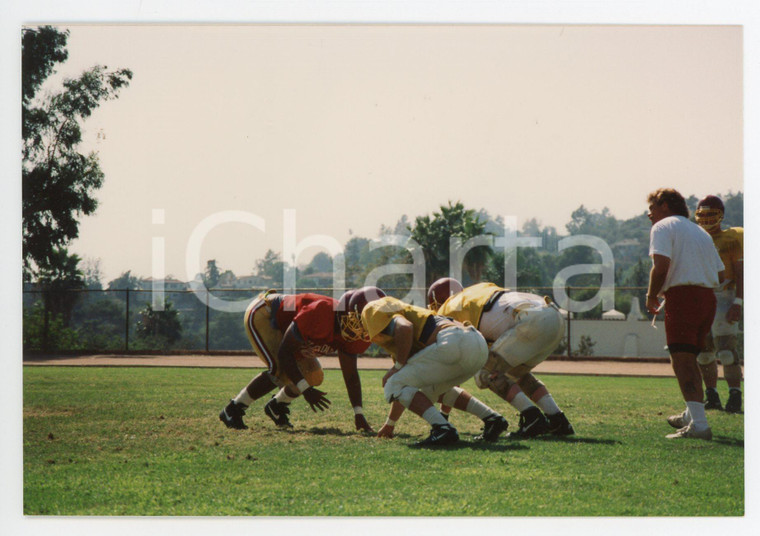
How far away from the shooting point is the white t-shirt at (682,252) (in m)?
6.12

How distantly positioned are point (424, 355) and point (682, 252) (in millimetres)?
2142

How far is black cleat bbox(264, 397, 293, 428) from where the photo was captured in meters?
7.05

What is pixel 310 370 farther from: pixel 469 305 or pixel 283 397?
pixel 469 305

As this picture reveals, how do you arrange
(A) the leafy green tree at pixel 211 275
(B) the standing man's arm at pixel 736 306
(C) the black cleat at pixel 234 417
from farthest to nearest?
(A) the leafy green tree at pixel 211 275, (B) the standing man's arm at pixel 736 306, (C) the black cleat at pixel 234 417

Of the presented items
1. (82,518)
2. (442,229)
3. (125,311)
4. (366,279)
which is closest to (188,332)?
(125,311)

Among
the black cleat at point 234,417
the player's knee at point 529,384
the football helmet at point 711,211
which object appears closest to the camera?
the player's knee at point 529,384

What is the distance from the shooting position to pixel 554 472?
5.11 metres

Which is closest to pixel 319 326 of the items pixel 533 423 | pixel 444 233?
pixel 533 423

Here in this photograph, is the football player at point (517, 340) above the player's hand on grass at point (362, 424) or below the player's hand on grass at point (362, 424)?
above

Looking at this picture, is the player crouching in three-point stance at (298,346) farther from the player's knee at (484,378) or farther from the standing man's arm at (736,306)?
the standing man's arm at (736,306)

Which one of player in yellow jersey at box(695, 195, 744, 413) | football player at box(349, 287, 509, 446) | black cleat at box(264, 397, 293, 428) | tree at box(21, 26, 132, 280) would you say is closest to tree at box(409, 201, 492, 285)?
tree at box(21, 26, 132, 280)

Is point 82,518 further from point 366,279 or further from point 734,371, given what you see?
point 366,279

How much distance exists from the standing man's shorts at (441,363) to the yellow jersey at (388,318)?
0.13 metres

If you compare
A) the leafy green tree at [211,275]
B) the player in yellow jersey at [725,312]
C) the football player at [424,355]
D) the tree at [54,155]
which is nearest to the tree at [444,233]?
the leafy green tree at [211,275]
